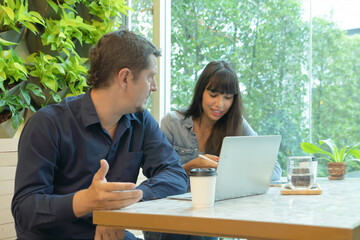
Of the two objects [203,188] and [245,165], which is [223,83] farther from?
[203,188]

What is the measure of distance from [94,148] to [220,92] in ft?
3.41

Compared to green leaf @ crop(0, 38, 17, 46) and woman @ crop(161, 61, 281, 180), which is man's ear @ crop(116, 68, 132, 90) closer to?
woman @ crop(161, 61, 281, 180)

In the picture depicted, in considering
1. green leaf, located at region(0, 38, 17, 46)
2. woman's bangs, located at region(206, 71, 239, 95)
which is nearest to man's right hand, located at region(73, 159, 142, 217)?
woman's bangs, located at region(206, 71, 239, 95)

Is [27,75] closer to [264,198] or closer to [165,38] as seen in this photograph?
[165,38]

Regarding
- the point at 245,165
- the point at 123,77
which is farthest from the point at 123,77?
the point at 245,165

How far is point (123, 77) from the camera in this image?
1795 mm

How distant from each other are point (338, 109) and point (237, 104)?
34.9 inches

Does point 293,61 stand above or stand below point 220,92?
above

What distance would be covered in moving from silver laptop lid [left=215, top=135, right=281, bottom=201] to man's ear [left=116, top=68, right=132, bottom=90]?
1.79ft

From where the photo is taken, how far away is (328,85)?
3195 millimetres

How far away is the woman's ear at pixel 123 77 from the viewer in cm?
179

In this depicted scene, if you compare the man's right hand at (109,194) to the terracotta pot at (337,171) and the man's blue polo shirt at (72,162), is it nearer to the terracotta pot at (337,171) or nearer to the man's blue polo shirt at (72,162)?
the man's blue polo shirt at (72,162)

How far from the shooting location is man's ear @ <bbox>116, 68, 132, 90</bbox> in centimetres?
179

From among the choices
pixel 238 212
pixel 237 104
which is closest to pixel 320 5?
pixel 237 104
